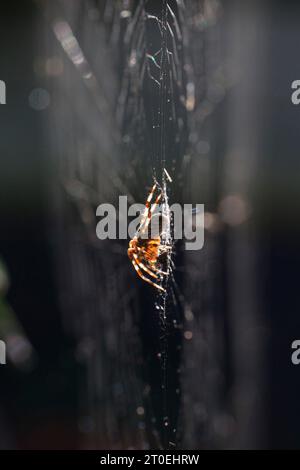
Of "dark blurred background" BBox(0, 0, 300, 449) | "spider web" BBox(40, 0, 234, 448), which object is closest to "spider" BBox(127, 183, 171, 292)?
"spider web" BBox(40, 0, 234, 448)

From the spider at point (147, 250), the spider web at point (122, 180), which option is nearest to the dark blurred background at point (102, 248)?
the spider web at point (122, 180)

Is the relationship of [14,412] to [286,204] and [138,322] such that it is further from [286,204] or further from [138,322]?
[286,204]

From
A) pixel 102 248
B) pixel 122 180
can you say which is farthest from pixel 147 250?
pixel 102 248

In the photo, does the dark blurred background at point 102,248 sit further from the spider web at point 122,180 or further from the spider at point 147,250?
the spider at point 147,250

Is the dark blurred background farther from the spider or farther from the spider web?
the spider

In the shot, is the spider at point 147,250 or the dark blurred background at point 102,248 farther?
the dark blurred background at point 102,248

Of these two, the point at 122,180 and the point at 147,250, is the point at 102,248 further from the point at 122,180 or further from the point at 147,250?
the point at 147,250
